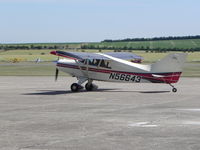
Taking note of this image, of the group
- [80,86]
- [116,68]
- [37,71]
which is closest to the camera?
[116,68]

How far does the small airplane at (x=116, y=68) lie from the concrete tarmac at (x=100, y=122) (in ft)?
4.84

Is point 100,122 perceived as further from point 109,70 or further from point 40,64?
point 40,64

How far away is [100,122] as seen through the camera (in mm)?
15656

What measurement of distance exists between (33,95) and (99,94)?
327cm

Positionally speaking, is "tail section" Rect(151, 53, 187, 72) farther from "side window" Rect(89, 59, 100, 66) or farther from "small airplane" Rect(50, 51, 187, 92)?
"side window" Rect(89, 59, 100, 66)

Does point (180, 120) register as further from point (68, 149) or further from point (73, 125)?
point (68, 149)

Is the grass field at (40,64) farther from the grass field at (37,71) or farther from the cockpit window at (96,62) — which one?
the cockpit window at (96,62)

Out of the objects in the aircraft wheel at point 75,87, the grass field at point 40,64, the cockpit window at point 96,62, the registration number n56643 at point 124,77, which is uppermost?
the cockpit window at point 96,62

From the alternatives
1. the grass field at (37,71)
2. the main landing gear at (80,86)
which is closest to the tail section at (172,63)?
the main landing gear at (80,86)

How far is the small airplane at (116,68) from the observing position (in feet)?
86.2

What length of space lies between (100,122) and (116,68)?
40.0 feet

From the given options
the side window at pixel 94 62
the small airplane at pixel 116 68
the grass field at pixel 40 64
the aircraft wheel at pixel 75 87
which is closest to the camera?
the small airplane at pixel 116 68

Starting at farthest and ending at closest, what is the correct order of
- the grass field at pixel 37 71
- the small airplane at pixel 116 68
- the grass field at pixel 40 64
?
1. the grass field at pixel 40 64
2. the grass field at pixel 37 71
3. the small airplane at pixel 116 68

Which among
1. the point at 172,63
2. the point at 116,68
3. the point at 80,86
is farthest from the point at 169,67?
the point at 80,86
